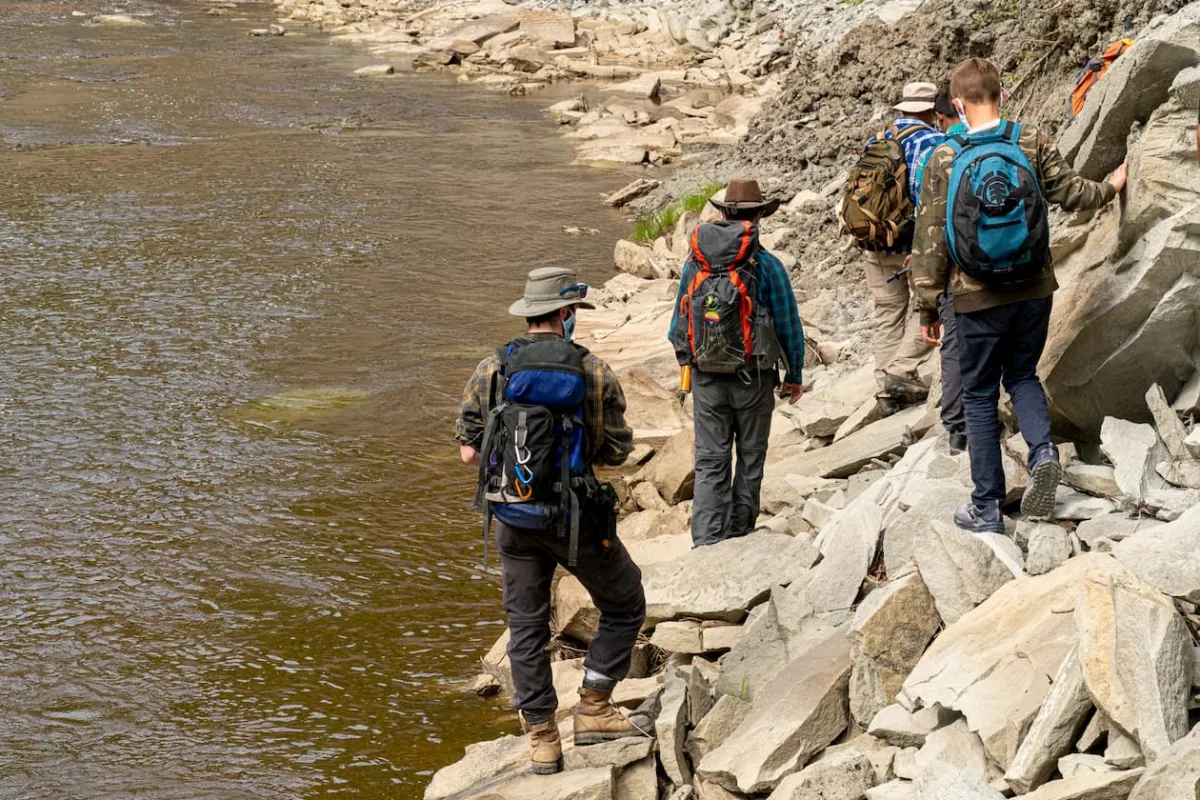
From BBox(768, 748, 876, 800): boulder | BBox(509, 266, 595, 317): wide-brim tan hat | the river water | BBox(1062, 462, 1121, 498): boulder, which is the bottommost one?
the river water

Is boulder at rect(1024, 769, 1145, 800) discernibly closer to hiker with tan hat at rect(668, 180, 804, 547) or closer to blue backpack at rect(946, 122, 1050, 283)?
blue backpack at rect(946, 122, 1050, 283)

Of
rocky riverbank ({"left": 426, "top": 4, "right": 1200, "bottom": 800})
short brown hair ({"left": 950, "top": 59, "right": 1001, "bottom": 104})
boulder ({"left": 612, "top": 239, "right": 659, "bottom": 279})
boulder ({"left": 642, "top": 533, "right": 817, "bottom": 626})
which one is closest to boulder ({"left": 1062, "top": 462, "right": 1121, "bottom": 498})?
rocky riverbank ({"left": 426, "top": 4, "right": 1200, "bottom": 800})

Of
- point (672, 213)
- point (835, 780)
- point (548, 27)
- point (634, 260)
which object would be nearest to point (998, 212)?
point (835, 780)

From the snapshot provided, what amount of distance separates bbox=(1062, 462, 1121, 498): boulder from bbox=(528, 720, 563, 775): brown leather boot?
8.92ft

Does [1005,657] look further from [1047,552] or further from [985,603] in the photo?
[1047,552]

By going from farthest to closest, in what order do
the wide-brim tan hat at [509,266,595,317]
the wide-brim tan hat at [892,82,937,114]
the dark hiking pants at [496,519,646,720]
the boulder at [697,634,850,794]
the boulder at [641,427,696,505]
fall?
the boulder at [641,427,696,505], the wide-brim tan hat at [892,82,937,114], the dark hiking pants at [496,519,646,720], the wide-brim tan hat at [509,266,595,317], the boulder at [697,634,850,794]

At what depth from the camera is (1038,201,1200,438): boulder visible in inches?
252

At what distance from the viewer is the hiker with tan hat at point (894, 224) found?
8.36 meters

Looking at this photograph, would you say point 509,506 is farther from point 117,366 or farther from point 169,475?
point 117,366

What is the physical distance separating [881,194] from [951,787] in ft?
15.7

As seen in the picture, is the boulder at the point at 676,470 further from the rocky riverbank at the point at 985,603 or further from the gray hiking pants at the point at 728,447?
the gray hiking pants at the point at 728,447

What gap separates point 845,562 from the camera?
6629 mm

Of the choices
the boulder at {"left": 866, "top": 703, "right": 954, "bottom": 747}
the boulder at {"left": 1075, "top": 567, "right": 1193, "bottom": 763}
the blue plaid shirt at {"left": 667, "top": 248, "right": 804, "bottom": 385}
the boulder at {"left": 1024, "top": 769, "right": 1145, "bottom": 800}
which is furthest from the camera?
the blue plaid shirt at {"left": 667, "top": 248, "right": 804, "bottom": 385}

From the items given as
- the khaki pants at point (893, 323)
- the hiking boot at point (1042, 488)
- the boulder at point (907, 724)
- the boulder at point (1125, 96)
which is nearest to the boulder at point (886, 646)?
the boulder at point (907, 724)
